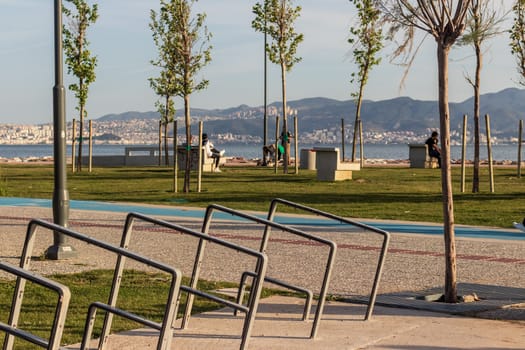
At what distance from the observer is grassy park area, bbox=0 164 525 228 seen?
19.6 metres

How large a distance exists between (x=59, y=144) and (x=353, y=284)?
4.12m

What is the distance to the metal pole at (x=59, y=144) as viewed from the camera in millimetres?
12102

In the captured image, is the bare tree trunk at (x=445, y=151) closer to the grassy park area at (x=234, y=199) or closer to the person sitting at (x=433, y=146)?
the grassy park area at (x=234, y=199)

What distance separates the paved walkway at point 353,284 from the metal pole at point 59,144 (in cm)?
32

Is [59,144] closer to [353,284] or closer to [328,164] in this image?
[353,284]

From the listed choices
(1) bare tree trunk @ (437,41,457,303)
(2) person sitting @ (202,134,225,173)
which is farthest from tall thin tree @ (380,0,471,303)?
(2) person sitting @ (202,134,225,173)

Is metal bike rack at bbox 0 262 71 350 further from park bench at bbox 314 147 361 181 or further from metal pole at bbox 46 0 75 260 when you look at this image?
park bench at bbox 314 147 361 181

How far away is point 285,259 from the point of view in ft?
40.1

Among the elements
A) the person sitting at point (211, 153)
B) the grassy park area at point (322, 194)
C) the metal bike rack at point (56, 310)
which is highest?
the metal bike rack at point (56, 310)

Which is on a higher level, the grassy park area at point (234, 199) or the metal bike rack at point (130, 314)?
the metal bike rack at point (130, 314)

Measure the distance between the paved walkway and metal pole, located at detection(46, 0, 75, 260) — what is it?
1.03ft

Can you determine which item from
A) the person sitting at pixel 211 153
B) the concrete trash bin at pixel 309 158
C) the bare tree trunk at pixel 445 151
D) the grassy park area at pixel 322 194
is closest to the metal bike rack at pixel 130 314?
the bare tree trunk at pixel 445 151

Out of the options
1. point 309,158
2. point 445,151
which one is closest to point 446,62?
point 445,151

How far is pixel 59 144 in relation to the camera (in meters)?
12.1
